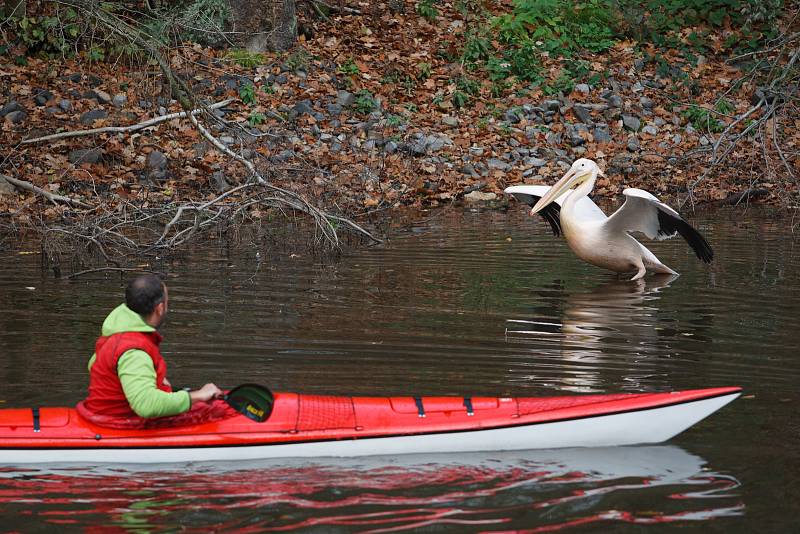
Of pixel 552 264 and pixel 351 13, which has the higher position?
pixel 351 13

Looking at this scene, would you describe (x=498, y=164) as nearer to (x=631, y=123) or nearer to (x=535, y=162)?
(x=535, y=162)

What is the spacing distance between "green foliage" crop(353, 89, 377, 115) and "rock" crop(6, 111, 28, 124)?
5.03 meters

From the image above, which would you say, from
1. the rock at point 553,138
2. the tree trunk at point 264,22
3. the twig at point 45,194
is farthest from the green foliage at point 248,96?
the twig at point 45,194

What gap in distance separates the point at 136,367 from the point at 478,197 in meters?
11.8

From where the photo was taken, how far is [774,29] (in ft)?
65.8

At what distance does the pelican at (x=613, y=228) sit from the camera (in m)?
11.3

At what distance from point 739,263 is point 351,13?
1081 cm


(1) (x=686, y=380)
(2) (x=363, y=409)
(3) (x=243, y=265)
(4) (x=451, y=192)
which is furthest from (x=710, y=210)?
(2) (x=363, y=409)

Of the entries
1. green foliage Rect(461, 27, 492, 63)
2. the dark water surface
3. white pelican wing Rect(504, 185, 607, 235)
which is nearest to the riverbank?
green foliage Rect(461, 27, 492, 63)

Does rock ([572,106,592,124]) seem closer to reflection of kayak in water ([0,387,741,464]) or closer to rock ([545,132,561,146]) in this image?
rock ([545,132,561,146])

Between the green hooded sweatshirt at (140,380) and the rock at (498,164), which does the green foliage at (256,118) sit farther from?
the green hooded sweatshirt at (140,380)

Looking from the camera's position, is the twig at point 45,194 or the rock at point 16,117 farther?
the rock at point 16,117

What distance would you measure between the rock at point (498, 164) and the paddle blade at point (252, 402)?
39.2 ft

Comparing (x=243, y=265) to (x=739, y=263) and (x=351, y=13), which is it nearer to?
(x=739, y=263)
